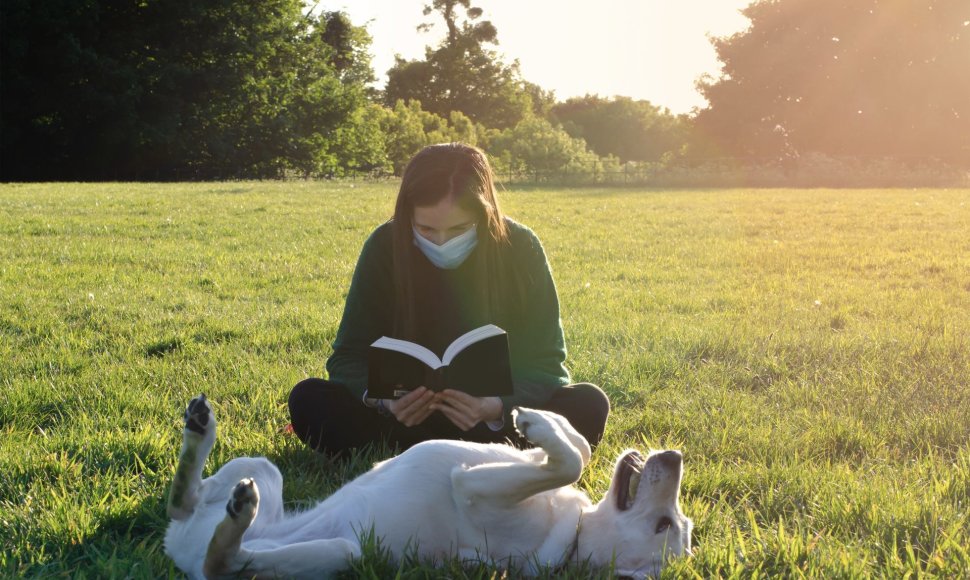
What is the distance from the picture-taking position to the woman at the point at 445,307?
147 inches

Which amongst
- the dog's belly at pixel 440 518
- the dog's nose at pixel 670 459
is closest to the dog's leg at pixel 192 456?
the dog's belly at pixel 440 518

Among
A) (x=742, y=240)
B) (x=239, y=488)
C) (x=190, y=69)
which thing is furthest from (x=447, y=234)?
(x=190, y=69)

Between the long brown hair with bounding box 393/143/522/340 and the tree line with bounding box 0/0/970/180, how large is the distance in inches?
1289

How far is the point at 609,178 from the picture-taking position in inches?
1315

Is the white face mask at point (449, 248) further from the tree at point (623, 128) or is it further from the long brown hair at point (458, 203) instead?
the tree at point (623, 128)

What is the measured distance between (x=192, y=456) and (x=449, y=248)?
58.2 inches

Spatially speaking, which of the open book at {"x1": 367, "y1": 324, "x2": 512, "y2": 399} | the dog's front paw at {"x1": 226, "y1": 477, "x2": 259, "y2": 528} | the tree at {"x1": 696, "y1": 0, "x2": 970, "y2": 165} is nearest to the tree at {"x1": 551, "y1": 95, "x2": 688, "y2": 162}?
the tree at {"x1": 696, "y1": 0, "x2": 970, "y2": 165}

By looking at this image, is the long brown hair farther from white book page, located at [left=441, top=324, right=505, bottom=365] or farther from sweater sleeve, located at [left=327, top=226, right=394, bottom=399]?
white book page, located at [left=441, top=324, right=505, bottom=365]

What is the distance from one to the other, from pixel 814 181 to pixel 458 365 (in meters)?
32.1

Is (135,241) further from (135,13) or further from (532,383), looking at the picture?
(135,13)

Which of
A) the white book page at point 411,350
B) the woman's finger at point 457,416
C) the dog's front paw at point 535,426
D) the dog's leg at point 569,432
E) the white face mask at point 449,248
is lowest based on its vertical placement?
the woman's finger at point 457,416

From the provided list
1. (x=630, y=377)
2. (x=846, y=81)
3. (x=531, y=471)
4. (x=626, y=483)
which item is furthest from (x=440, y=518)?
(x=846, y=81)

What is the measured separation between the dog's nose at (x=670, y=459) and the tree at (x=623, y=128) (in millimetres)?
76183

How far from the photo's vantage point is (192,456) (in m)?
2.90
